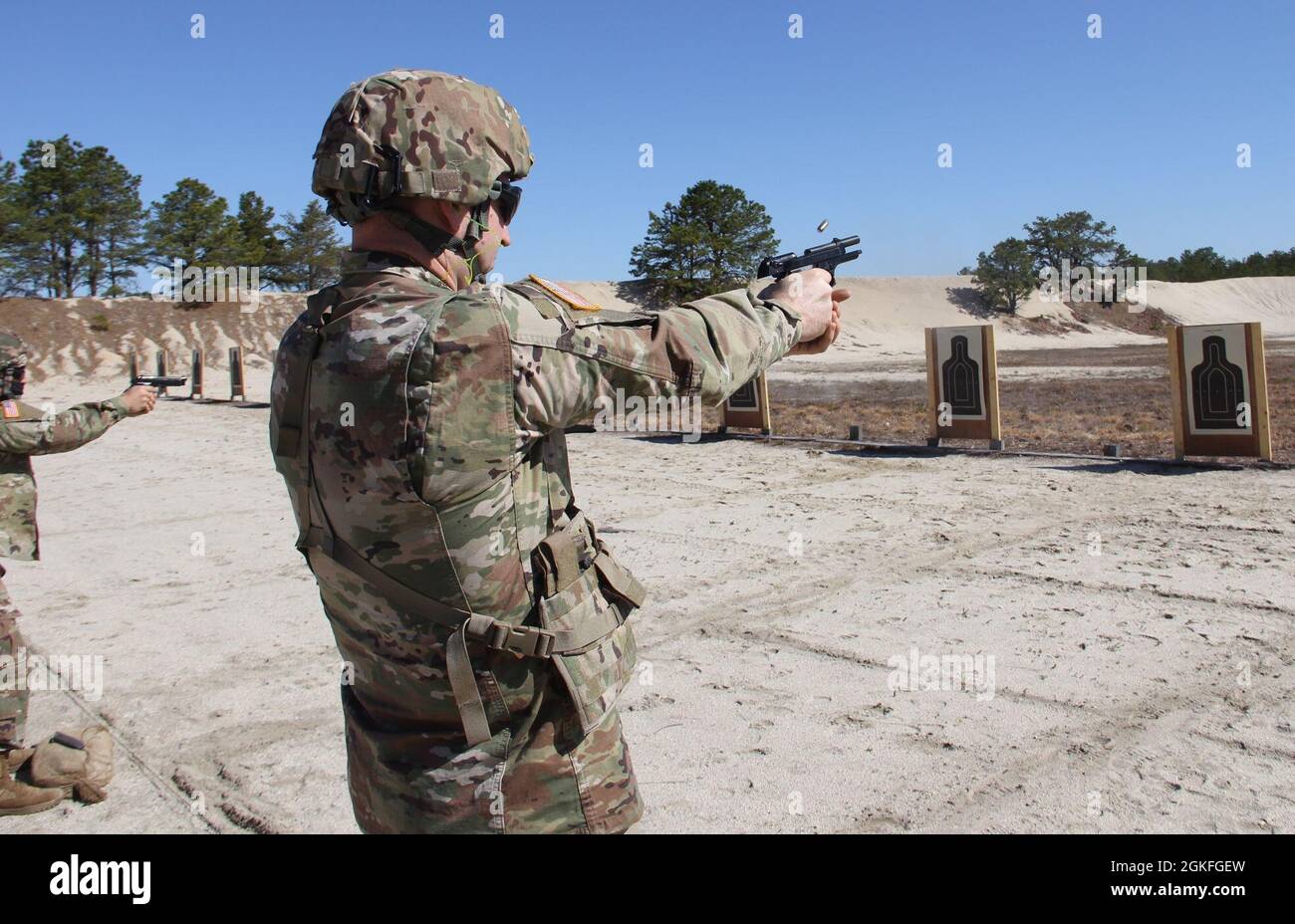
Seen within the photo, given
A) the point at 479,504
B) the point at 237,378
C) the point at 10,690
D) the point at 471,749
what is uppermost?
the point at 237,378

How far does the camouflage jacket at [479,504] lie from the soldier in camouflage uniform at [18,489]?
2.23 m

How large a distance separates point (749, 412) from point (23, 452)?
32.5ft

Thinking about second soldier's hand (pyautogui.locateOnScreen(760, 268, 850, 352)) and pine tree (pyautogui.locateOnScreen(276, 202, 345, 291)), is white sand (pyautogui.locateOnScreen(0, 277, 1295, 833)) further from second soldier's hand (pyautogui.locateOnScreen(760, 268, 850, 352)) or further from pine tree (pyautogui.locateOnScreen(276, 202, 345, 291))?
pine tree (pyautogui.locateOnScreen(276, 202, 345, 291))

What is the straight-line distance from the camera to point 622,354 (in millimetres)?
1585

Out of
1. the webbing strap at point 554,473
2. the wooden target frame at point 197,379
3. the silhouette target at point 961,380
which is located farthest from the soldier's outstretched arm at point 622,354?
the wooden target frame at point 197,379

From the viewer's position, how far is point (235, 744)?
3885 mm

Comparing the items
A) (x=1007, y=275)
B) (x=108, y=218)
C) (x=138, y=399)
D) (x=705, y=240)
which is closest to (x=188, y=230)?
(x=108, y=218)

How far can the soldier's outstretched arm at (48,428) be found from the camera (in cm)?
372

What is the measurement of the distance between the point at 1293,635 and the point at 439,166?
4.47 meters

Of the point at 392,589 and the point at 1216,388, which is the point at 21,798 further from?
the point at 1216,388

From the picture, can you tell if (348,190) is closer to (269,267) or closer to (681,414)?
(681,414)

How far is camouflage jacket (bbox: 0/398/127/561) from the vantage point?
372 cm

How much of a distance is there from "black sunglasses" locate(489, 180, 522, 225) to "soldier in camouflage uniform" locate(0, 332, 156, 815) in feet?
8.17

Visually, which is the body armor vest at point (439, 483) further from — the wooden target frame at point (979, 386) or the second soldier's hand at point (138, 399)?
the wooden target frame at point (979, 386)
